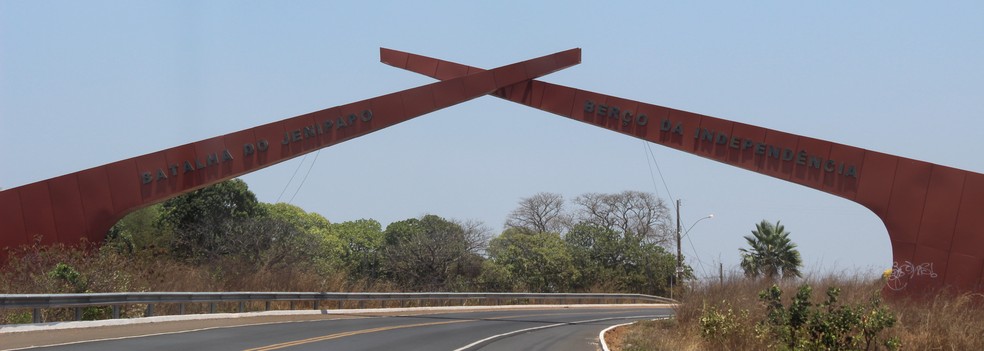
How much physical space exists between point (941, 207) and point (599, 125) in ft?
39.7

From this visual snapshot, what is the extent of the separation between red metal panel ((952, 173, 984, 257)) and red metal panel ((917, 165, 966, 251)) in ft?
0.59

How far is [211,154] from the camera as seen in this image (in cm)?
3244

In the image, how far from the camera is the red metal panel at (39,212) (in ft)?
93.9

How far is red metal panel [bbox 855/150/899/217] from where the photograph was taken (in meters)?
29.5

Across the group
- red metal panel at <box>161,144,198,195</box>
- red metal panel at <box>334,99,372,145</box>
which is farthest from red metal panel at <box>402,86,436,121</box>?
red metal panel at <box>161,144,198,195</box>

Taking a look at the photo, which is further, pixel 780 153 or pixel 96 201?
pixel 780 153

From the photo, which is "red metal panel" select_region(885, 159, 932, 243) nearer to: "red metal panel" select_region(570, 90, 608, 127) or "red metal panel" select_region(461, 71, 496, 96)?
"red metal panel" select_region(570, 90, 608, 127)

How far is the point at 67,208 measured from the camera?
29422mm

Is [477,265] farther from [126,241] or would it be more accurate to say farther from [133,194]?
[133,194]

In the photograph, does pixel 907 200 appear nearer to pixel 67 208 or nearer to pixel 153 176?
pixel 153 176

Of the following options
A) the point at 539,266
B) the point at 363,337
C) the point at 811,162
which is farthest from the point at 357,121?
the point at 539,266

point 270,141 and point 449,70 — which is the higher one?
point 449,70

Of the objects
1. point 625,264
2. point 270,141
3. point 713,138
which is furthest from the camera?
point 625,264

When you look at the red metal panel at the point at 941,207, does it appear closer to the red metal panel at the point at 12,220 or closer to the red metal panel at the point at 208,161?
the red metal panel at the point at 208,161
